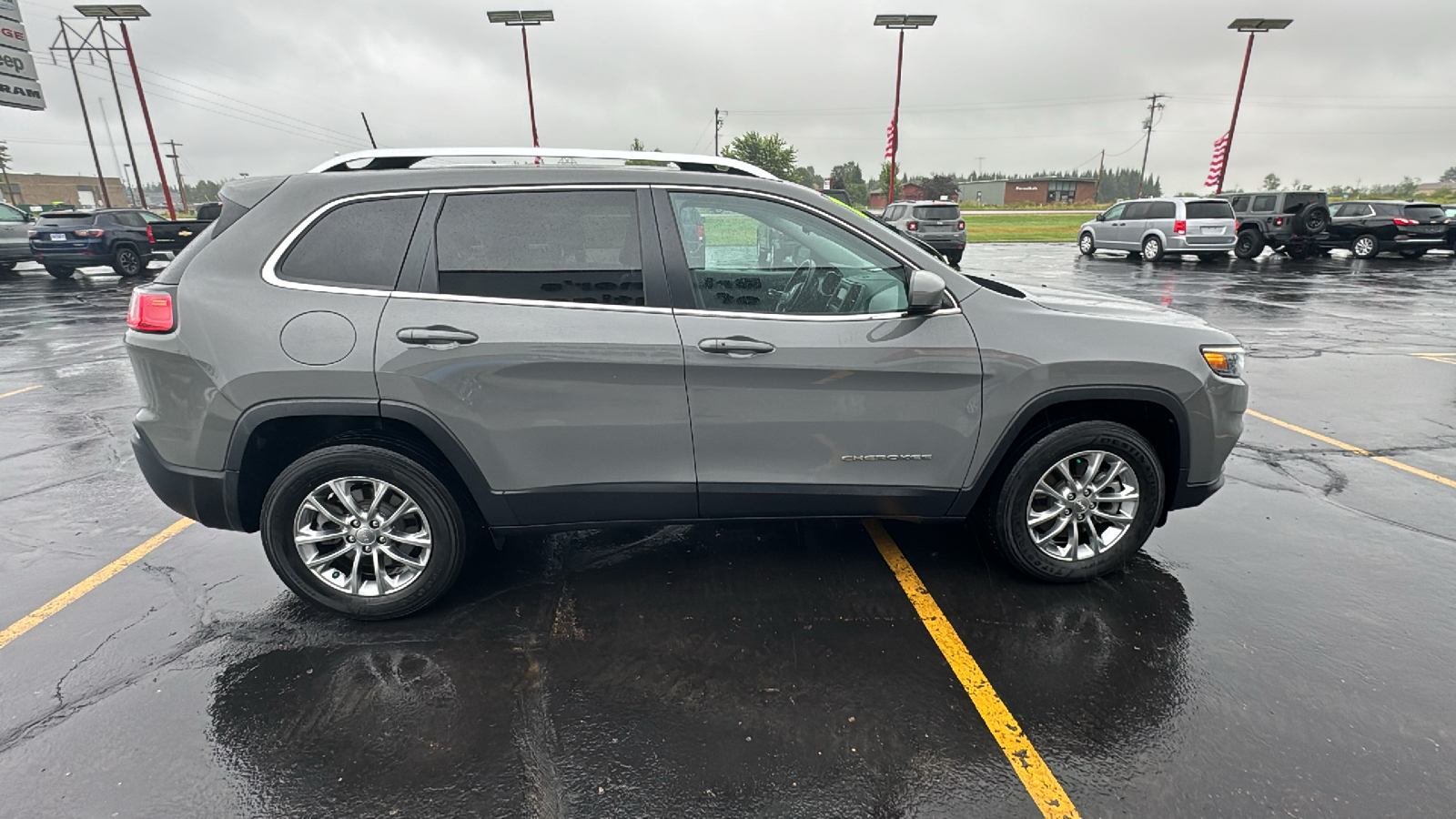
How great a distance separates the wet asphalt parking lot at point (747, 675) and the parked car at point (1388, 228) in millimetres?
21785

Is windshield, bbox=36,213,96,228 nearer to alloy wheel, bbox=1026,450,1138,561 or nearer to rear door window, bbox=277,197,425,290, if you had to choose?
rear door window, bbox=277,197,425,290

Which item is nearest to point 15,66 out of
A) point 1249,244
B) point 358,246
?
point 358,246

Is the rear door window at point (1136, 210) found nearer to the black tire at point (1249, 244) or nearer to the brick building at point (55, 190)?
the black tire at point (1249, 244)

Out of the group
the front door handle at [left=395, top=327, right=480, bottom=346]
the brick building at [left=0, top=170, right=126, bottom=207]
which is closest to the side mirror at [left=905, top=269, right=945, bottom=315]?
the front door handle at [left=395, top=327, right=480, bottom=346]

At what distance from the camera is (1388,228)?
20.0 meters

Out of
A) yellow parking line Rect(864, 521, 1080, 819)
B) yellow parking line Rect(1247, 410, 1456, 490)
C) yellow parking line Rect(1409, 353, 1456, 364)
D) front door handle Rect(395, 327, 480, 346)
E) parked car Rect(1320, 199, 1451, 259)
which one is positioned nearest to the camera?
yellow parking line Rect(864, 521, 1080, 819)

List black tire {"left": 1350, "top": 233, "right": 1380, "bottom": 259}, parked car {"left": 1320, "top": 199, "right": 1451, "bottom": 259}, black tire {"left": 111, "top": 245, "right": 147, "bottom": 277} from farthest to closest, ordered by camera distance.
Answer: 1. black tire {"left": 1350, "top": 233, "right": 1380, "bottom": 259}
2. parked car {"left": 1320, "top": 199, "right": 1451, "bottom": 259}
3. black tire {"left": 111, "top": 245, "right": 147, "bottom": 277}

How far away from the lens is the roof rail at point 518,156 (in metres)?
3.06

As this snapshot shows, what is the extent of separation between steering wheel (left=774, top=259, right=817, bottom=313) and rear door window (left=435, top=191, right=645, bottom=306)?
577 millimetres

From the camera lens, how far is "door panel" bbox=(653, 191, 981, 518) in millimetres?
2879

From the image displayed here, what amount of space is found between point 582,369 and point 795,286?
95cm

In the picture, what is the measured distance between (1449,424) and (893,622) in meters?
5.74

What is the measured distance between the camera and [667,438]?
9.68 ft

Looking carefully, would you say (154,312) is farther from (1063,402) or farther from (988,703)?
(1063,402)
